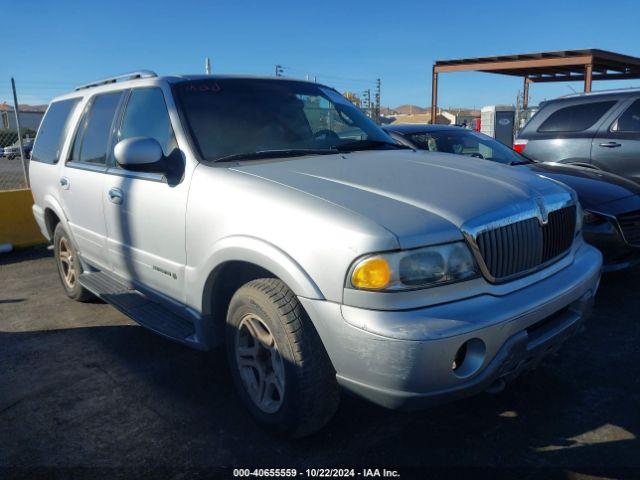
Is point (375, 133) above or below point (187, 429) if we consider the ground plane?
above

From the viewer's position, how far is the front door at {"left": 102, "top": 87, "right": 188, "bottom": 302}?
3.11 meters

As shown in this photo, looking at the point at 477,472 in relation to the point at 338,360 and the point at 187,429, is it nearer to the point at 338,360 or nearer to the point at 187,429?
the point at 338,360

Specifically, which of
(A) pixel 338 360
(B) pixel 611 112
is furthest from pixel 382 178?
(B) pixel 611 112

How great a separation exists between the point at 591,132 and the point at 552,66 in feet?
33.6

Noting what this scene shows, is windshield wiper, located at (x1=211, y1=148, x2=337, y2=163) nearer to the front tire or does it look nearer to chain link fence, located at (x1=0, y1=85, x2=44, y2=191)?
the front tire


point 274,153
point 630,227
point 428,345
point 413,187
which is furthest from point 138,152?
point 630,227

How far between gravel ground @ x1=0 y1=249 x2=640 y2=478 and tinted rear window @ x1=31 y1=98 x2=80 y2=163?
6.31ft

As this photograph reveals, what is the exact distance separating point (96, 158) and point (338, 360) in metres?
2.82

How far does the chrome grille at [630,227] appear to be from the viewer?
14.6ft

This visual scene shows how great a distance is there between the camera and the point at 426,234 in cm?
220

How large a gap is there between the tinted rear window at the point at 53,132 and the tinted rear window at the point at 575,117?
19.0ft

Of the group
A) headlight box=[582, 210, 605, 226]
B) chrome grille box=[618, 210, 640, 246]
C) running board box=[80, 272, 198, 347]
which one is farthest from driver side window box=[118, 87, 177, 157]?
chrome grille box=[618, 210, 640, 246]

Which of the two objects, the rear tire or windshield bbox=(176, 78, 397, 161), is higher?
windshield bbox=(176, 78, 397, 161)

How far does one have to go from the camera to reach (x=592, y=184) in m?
4.93
